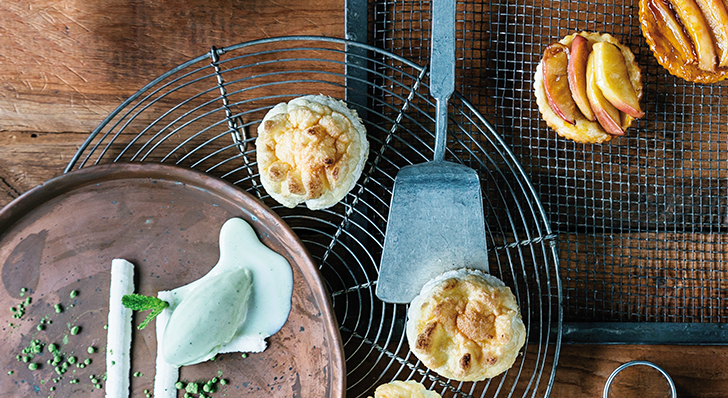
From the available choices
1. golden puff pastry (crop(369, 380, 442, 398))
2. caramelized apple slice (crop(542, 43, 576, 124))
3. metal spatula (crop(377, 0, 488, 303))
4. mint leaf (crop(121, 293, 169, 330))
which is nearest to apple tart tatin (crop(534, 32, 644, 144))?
caramelized apple slice (crop(542, 43, 576, 124))

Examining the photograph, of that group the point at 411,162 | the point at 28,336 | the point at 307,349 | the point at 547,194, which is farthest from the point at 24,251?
the point at 547,194

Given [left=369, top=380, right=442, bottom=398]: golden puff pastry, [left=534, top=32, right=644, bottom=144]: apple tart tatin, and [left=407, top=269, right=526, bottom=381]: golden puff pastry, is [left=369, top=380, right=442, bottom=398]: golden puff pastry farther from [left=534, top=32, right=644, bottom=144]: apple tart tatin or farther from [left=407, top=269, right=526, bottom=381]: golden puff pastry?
[left=534, top=32, right=644, bottom=144]: apple tart tatin

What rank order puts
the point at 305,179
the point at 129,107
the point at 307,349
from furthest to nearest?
the point at 129,107 → the point at 307,349 → the point at 305,179

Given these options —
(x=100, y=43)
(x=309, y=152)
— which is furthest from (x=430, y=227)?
(x=100, y=43)

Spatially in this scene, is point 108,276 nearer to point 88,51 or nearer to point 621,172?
point 88,51

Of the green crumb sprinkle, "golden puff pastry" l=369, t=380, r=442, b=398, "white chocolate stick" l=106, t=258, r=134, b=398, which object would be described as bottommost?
the green crumb sprinkle

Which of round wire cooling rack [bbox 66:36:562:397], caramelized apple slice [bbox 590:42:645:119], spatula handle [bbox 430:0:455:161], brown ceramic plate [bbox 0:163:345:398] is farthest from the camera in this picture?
round wire cooling rack [bbox 66:36:562:397]

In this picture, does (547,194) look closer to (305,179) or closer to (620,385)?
(620,385)
